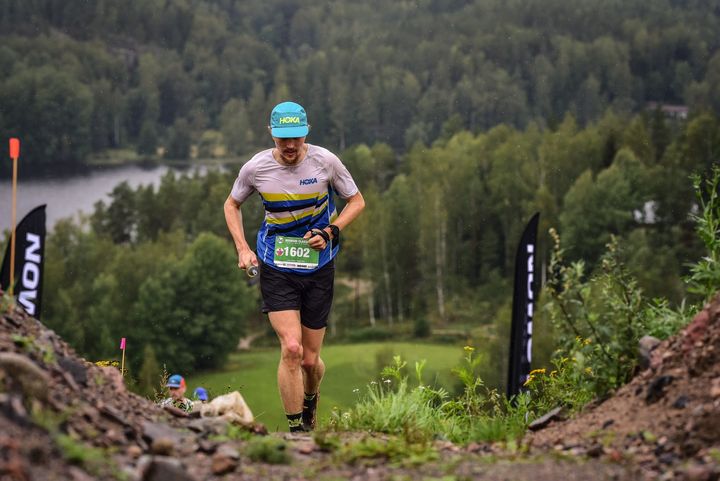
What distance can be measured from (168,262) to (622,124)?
43720mm

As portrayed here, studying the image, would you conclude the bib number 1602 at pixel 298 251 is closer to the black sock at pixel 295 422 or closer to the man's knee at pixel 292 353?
the man's knee at pixel 292 353

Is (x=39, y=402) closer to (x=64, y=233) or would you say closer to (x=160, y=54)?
(x=64, y=233)

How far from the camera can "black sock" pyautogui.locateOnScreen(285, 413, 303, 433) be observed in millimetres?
8141

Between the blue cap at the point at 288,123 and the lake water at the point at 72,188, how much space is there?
116165mm

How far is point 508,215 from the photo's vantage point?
9531 cm

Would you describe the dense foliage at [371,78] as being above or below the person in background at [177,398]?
above

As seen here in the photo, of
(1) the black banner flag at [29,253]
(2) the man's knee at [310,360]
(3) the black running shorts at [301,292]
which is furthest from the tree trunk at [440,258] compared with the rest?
(3) the black running shorts at [301,292]

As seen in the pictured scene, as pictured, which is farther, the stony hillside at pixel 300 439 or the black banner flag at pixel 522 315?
the black banner flag at pixel 522 315

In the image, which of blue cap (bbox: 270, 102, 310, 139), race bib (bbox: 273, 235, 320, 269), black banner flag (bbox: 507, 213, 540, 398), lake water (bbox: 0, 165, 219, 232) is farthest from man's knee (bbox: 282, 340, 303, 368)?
lake water (bbox: 0, 165, 219, 232)

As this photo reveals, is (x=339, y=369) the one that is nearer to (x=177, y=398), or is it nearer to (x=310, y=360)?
(x=177, y=398)

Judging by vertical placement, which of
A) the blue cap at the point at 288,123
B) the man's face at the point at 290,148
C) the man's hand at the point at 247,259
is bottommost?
the man's hand at the point at 247,259

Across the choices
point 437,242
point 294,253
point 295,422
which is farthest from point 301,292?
point 437,242

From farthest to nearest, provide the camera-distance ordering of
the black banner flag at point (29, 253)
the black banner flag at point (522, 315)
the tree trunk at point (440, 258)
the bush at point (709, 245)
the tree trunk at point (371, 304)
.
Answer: the tree trunk at point (440, 258) → the tree trunk at point (371, 304) → the black banner flag at point (29, 253) → the black banner flag at point (522, 315) → the bush at point (709, 245)

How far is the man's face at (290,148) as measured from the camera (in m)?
8.09
